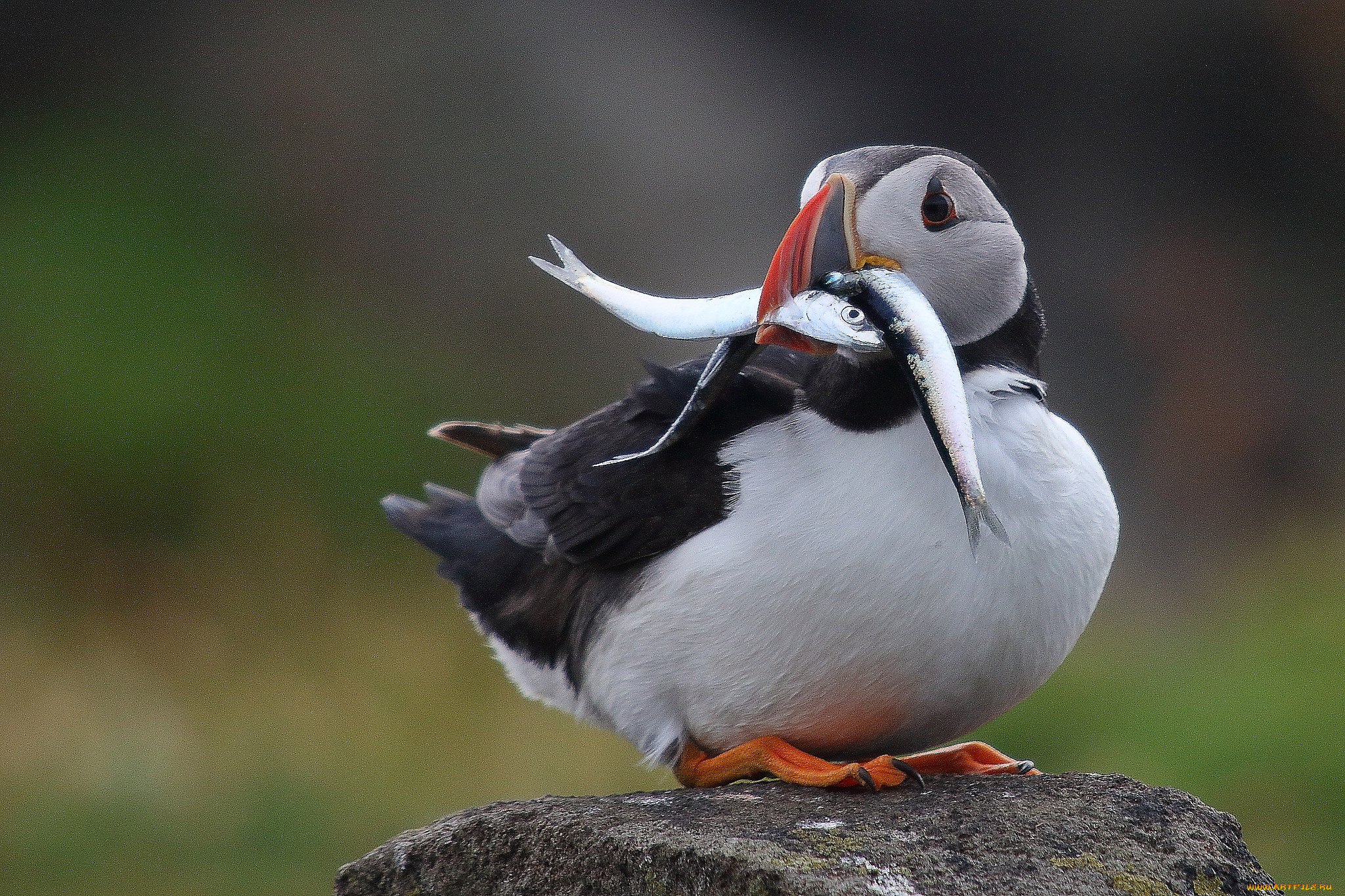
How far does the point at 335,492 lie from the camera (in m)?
5.28

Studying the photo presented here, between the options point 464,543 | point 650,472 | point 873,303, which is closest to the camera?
point 873,303

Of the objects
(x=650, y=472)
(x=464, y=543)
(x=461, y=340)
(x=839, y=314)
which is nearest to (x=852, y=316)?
(x=839, y=314)

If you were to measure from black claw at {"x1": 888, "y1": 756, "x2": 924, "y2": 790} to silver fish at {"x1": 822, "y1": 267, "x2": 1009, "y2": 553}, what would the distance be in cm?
47

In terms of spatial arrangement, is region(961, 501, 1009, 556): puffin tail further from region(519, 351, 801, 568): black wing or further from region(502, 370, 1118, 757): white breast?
region(519, 351, 801, 568): black wing

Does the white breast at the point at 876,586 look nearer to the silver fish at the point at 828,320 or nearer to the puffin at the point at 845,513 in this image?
the puffin at the point at 845,513

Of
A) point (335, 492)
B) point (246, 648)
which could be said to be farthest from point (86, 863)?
point (335, 492)

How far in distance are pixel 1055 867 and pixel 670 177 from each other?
4.97 m

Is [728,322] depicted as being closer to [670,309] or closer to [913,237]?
[670,309]

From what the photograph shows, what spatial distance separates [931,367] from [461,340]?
174 inches

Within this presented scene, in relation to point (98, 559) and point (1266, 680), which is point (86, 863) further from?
point (1266, 680)

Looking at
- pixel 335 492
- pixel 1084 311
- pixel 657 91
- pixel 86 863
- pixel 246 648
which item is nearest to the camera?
pixel 86 863

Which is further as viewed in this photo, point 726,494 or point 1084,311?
point 1084,311

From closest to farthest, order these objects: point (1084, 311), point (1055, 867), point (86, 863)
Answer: point (1055, 867) < point (86, 863) < point (1084, 311)

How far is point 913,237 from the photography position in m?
1.99
